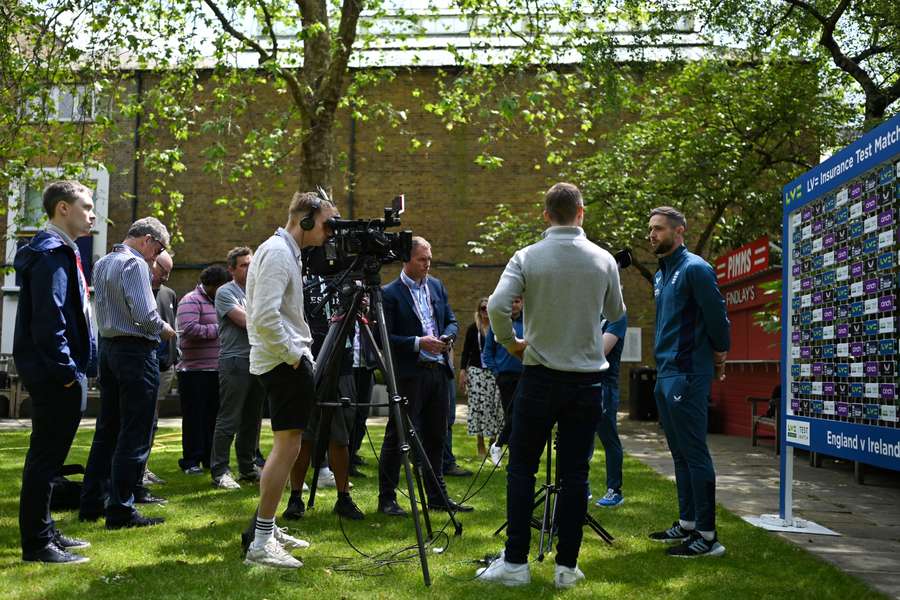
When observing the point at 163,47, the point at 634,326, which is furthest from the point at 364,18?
the point at 634,326

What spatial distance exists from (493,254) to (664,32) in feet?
34.5

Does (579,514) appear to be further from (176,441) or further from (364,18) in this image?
(364,18)

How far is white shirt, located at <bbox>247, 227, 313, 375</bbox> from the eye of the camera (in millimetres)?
4609

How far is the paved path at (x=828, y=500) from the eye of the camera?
555cm

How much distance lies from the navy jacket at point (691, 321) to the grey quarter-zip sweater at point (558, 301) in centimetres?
111

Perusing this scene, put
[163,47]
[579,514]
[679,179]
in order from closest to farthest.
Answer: [579,514], [163,47], [679,179]

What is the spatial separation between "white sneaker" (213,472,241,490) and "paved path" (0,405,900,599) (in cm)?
409

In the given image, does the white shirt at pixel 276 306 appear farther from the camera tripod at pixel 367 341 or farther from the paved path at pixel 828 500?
the paved path at pixel 828 500

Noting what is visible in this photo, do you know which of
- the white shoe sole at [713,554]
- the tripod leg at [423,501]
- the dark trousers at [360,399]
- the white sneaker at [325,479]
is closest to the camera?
the tripod leg at [423,501]

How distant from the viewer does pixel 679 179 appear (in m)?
16.7

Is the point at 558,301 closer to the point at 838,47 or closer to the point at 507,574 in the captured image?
the point at 507,574

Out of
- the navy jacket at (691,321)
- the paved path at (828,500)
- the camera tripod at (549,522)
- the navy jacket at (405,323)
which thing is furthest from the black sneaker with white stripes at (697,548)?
Result: the navy jacket at (405,323)

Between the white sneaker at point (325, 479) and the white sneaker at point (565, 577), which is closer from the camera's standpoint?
the white sneaker at point (565, 577)

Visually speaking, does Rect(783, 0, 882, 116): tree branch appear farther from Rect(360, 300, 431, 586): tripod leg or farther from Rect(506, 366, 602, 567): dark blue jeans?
Rect(506, 366, 602, 567): dark blue jeans
